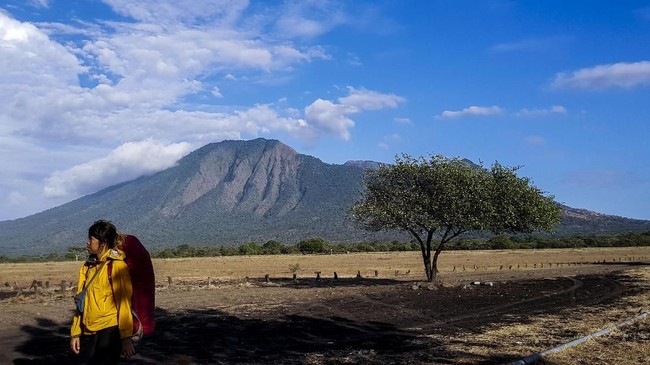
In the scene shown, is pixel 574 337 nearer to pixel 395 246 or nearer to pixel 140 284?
pixel 140 284

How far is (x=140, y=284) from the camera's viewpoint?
658 centimetres

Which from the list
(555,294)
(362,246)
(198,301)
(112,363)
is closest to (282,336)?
(112,363)

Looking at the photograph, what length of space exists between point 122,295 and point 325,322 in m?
12.9

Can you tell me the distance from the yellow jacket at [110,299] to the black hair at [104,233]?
0.45ft

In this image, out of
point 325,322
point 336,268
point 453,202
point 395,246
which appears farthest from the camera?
point 395,246

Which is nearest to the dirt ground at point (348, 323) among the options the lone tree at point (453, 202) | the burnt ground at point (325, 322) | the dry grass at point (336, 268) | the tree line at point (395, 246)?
the burnt ground at point (325, 322)

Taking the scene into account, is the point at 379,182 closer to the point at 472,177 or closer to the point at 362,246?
the point at 472,177

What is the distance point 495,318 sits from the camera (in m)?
18.1

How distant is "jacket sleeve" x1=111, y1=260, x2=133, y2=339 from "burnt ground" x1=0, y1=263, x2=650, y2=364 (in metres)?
5.63

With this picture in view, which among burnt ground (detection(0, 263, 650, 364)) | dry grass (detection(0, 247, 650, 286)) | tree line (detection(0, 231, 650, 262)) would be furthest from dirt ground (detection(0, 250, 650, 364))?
tree line (detection(0, 231, 650, 262))

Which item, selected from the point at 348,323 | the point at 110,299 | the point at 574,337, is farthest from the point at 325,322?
the point at 110,299

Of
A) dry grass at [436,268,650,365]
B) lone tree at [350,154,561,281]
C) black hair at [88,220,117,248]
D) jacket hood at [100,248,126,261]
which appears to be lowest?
dry grass at [436,268,650,365]

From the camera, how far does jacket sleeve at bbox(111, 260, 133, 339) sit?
6.47m

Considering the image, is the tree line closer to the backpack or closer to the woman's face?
the backpack
